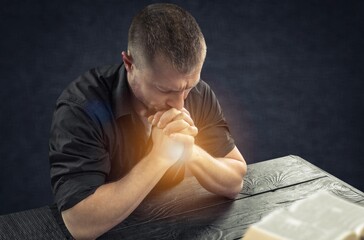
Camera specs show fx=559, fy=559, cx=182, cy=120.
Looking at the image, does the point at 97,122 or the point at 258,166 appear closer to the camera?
the point at 97,122

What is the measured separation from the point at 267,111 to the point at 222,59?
443 mm

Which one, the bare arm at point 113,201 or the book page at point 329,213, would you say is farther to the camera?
the bare arm at point 113,201

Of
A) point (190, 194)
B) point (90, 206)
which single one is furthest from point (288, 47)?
point (90, 206)

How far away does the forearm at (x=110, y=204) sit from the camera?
58.8 inches

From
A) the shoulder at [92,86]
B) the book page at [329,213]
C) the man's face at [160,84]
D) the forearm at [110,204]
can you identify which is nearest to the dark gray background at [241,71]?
the shoulder at [92,86]

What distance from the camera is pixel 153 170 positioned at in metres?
1.59

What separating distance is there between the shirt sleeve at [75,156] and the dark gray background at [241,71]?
4.25ft

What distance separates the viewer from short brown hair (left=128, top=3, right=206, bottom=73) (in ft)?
5.05

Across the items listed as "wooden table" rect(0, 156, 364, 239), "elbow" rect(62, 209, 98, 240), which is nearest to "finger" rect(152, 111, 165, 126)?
"wooden table" rect(0, 156, 364, 239)

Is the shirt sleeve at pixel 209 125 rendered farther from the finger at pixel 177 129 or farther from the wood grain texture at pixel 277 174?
the finger at pixel 177 129

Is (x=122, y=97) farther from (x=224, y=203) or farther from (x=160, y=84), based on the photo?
(x=224, y=203)

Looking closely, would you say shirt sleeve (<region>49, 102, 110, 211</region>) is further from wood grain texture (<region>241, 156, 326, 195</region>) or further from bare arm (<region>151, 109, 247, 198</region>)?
wood grain texture (<region>241, 156, 326, 195</region>)

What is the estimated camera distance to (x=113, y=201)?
153cm

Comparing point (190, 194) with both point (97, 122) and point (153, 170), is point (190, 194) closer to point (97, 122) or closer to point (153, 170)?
point (153, 170)
